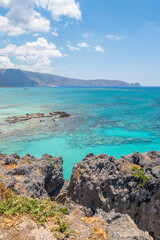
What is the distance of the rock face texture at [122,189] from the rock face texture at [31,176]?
2.72m

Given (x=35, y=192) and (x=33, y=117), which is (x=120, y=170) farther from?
(x=33, y=117)

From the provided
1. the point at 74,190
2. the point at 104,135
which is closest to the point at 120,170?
the point at 74,190

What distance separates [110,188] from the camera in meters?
12.3

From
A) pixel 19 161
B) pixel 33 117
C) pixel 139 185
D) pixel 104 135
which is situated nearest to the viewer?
pixel 139 185

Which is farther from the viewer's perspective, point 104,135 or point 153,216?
point 104,135

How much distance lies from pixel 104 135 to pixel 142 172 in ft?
94.7

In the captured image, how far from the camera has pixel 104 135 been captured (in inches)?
1617

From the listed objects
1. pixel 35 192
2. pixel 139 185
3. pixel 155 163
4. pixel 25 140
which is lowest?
pixel 25 140

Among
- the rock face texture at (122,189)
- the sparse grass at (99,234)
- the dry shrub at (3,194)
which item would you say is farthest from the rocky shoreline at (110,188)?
the dry shrub at (3,194)

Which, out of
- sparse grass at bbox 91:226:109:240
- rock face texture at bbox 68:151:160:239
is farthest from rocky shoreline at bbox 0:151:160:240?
sparse grass at bbox 91:226:109:240

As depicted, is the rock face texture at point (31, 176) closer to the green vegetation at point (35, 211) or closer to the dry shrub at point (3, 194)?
the dry shrub at point (3, 194)

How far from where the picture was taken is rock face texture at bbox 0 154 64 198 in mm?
11461

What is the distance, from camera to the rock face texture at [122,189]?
35.5 feet

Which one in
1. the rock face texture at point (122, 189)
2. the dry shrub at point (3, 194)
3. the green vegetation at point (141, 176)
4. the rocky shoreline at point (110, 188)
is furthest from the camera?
the green vegetation at point (141, 176)
